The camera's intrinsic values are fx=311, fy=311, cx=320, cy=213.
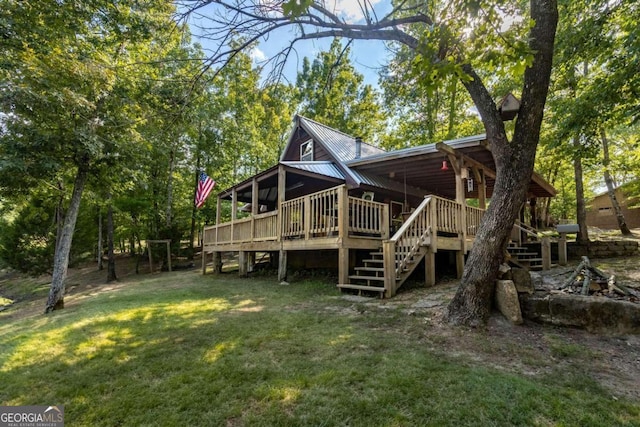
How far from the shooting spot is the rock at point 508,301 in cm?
415

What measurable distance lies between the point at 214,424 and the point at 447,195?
1540 centimetres

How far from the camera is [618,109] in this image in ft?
21.7

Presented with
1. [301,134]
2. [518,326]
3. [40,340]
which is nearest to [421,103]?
[301,134]

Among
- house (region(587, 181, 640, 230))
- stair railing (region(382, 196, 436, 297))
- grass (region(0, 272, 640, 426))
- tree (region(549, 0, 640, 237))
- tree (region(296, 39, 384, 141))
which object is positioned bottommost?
grass (region(0, 272, 640, 426))

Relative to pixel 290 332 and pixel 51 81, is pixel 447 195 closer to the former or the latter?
pixel 290 332

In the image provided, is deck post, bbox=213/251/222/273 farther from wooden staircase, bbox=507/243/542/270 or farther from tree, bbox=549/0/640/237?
tree, bbox=549/0/640/237

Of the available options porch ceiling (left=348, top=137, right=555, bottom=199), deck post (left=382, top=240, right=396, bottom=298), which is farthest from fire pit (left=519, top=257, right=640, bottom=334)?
porch ceiling (left=348, top=137, right=555, bottom=199)

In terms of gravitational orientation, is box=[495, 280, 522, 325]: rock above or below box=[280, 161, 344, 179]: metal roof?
below

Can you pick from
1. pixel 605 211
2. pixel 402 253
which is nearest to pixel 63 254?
pixel 402 253

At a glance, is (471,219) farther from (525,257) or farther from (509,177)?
(509,177)

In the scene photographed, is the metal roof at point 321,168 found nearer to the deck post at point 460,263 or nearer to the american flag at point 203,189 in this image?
the deck post at point 460,263

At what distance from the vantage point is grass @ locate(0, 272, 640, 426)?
2.33 m

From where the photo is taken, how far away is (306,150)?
14336 mm

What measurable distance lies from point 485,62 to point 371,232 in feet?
16.3
